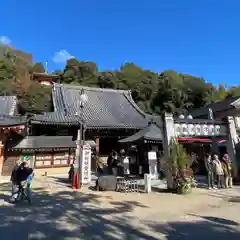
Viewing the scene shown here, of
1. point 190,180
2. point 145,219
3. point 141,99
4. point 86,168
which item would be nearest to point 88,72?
point 141,99

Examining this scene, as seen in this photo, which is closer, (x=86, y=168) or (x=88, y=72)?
(x=86, y=168)

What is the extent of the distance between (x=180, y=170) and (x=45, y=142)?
11172 millimetres

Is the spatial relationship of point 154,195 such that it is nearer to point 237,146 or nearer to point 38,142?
point 237,146

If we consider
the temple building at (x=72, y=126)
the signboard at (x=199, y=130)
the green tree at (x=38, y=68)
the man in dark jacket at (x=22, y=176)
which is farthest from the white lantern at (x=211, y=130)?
the green tree at (x=38, y=68)

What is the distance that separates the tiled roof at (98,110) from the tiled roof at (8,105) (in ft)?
7.87

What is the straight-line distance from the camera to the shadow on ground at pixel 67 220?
4.54m

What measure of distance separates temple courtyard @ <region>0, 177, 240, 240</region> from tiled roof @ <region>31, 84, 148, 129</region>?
10821mm

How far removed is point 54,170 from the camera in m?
16.4

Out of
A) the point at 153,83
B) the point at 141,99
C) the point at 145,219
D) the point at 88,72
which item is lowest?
the point at 145,219

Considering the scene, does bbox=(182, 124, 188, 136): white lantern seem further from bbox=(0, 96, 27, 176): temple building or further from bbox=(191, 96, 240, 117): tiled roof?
bbox=(191, 96, 240, 117): tiled roof

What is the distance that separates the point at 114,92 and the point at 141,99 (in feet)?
27.7

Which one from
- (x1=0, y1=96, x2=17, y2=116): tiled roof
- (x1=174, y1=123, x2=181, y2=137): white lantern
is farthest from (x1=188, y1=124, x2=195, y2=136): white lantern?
(x1=0, y1=96, x2=17, y2=116): tiled roof

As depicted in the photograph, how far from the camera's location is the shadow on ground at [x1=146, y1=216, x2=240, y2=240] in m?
4.48

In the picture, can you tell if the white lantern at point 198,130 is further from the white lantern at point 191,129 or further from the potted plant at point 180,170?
the potted plant at point 180,170
